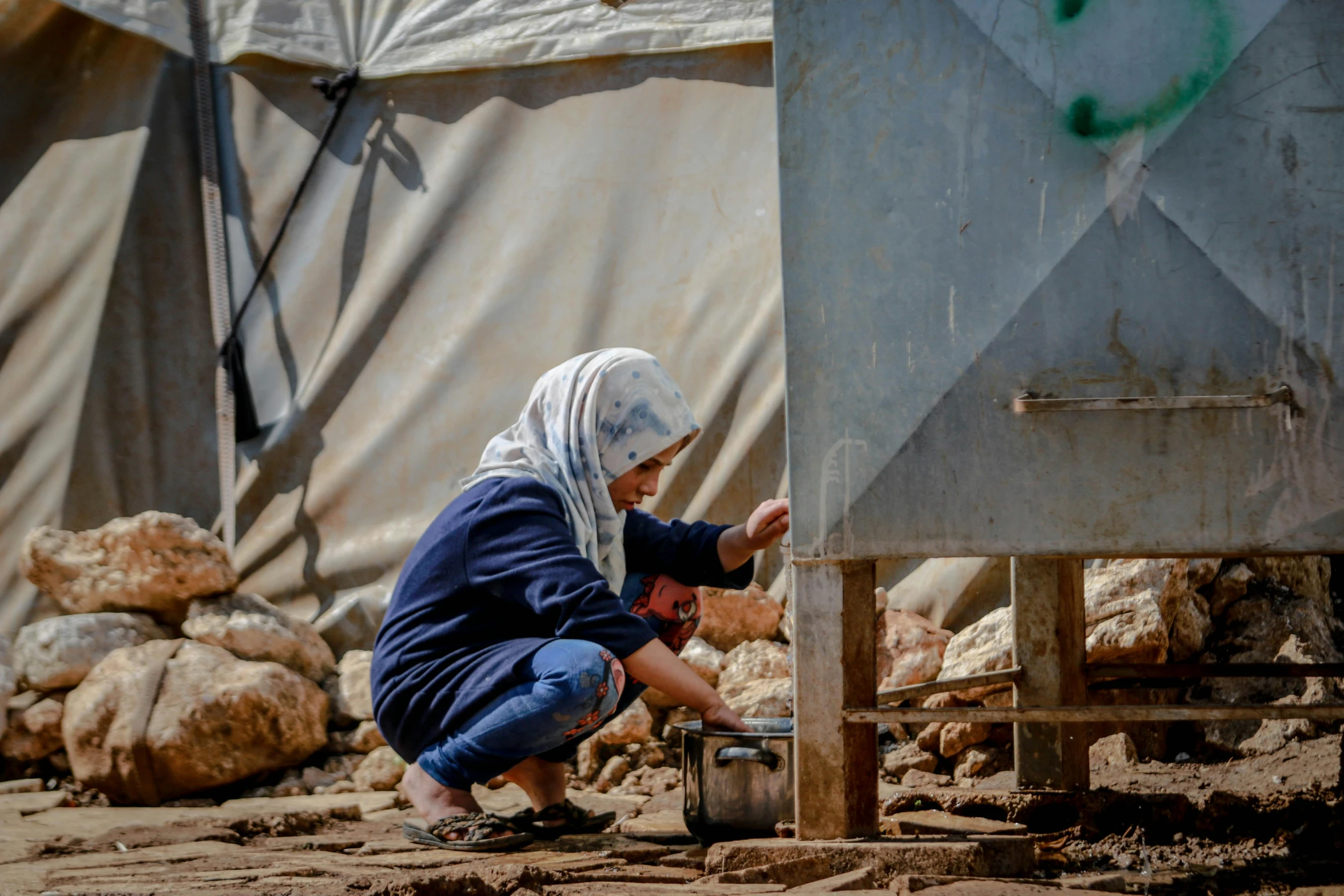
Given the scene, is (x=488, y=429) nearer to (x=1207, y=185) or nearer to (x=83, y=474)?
(x=83, y=474)

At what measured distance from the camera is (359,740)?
3.89 metres

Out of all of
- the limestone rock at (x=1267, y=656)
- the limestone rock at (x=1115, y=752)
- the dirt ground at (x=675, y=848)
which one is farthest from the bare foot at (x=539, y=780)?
the limestone rock at (x=1267, y=656)

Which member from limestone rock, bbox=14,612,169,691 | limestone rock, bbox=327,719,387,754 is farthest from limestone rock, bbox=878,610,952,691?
limestone rock, bbox=14,612,169,691

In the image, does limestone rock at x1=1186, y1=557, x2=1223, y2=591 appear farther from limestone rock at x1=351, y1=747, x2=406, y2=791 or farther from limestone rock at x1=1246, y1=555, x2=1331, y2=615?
limestone rock at x1=351, y1=747, x2=406, y2=791

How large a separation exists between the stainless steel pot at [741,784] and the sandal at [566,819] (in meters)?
0.35

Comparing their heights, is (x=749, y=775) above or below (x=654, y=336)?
below

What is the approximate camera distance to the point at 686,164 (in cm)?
433

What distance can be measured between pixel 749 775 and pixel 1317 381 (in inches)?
48.5

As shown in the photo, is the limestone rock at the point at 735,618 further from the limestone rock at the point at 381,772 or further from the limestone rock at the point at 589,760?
the limestone rock at the point at 381,772

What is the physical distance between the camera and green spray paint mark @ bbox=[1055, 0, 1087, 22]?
6.39ft

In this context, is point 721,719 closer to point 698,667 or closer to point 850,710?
point 850,710

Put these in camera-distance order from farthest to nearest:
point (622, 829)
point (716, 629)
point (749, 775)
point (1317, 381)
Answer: point (716, 629) < point (622, 829) < point (749, 775) < point (1317, 381)

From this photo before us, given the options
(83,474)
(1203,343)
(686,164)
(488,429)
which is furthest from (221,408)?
(1203,343)

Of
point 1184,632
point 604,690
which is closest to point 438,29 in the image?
point 604,690
